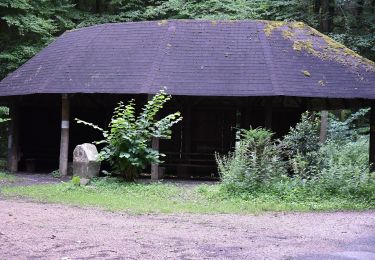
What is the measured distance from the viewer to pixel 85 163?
14.8 metres

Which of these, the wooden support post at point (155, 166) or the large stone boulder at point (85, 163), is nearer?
the large stone boulder at point (85, 163)

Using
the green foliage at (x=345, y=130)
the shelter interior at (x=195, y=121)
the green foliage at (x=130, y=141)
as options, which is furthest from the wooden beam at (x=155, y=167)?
the green foliage at (x=345, y=130)

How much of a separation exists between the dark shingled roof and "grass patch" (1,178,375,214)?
11.6 feet

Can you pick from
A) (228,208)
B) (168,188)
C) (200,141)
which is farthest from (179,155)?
(228,208)

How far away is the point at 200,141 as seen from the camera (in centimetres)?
1833

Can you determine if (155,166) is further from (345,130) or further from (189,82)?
(345,130)

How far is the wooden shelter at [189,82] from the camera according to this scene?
15.5 m

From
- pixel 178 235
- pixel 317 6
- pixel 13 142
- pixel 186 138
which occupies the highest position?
pixel 317 6

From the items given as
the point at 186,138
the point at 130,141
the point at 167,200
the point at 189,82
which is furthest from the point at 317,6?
the point at 167,200

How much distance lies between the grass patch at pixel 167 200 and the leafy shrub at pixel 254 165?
340 millimetres

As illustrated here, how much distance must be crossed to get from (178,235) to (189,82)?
337 inches

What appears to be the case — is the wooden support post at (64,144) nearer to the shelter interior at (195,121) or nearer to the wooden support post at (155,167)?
the shelter interior at (195,121)

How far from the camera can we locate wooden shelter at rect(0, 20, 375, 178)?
1546 centimetres

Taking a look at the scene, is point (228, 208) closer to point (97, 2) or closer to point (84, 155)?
point (84, 155)
